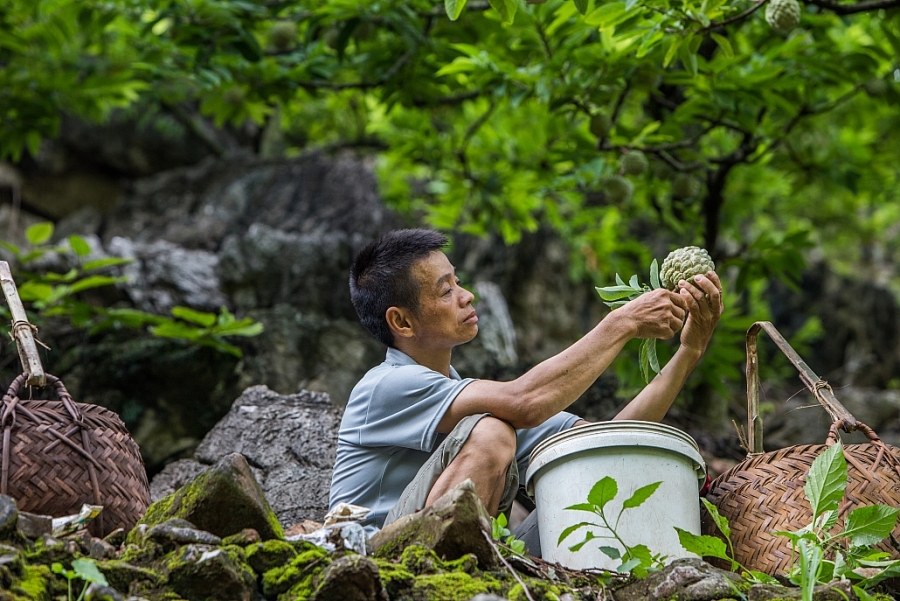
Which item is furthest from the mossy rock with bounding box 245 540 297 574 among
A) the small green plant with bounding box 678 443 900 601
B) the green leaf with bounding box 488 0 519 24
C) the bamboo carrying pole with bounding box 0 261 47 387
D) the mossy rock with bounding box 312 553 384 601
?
the green leaf with bounding box 488 0 519 24

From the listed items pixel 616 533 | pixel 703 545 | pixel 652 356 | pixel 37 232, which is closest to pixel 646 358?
pixel 652 356

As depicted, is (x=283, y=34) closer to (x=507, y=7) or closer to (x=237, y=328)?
(x=237, y=328)

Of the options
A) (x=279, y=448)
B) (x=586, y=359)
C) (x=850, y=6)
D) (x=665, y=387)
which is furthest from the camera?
(x=279, y=448)

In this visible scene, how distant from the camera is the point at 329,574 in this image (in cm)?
225

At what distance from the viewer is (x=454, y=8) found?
3.46m

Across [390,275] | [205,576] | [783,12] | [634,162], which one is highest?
[783,12]

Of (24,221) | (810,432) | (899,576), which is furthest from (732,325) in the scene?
(24,221)

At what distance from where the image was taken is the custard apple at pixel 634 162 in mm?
4766

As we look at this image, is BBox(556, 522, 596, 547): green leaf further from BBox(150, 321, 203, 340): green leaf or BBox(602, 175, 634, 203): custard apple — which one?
BBox(150, 321, 203, 340): green leaf

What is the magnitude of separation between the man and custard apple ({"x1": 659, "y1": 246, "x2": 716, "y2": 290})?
4cm

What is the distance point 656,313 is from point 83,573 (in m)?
1.88

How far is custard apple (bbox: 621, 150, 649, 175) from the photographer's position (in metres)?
4.77

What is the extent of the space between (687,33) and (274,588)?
8.60ft

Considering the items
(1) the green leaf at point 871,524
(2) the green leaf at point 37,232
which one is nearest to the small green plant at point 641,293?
(1) the green leaf at point 871,524
